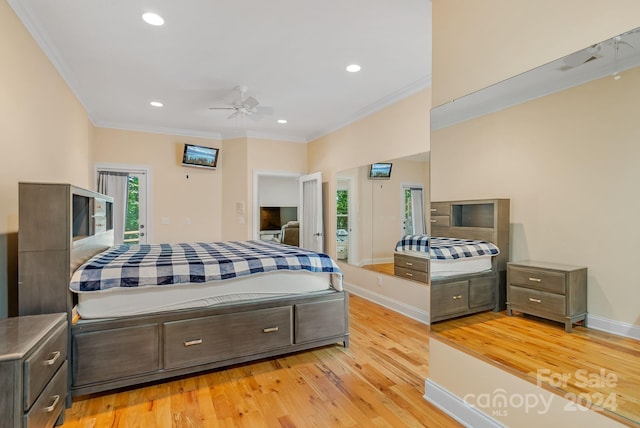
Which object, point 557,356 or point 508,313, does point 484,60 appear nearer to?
point 508,313

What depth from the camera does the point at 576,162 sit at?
1514 millimetres

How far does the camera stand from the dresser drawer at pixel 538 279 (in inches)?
63.7

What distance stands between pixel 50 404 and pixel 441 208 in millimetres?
2528

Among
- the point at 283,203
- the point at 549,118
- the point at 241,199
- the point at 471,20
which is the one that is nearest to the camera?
the point at 549,118

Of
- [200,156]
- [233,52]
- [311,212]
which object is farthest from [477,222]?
[200,156]

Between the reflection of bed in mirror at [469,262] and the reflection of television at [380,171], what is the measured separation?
183cm

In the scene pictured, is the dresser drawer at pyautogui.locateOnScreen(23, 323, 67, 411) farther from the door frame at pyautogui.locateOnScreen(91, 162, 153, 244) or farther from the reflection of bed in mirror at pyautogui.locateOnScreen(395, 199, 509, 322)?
the door frame at pyautogui.locateOnScreen(91, 162, 153, 244)

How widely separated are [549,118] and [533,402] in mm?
1375

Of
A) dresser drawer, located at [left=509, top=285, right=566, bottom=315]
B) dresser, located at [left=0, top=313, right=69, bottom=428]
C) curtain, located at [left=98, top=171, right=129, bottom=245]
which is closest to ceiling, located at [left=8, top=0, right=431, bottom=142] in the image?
curtain, located at [left=98, top=171, right=129, bottom=245]

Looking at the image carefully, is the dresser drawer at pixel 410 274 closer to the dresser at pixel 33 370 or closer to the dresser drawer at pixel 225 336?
the dresser drawer at pixel 225 336

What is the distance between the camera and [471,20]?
1.91m

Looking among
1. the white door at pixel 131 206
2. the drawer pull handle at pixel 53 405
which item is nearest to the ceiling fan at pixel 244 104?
the white door at pixel 131 206

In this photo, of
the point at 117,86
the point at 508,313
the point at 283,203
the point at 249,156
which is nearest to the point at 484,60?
the point at 508,313

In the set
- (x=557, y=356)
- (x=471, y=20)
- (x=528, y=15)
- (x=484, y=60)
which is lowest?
(x=557, y=356)
